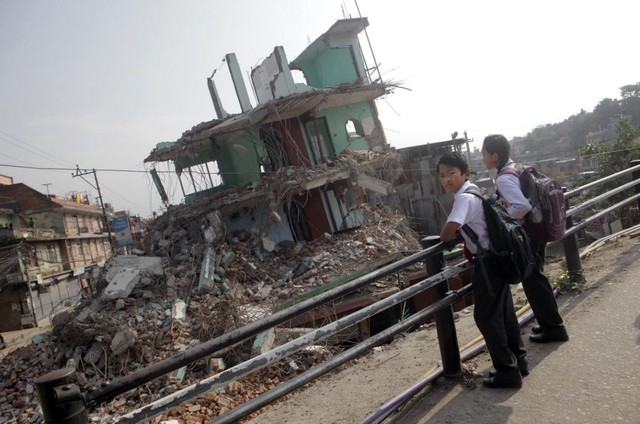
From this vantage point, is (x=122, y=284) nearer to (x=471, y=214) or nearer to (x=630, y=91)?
(x=471, y=214)

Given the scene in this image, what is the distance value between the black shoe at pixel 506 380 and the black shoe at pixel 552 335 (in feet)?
2.26

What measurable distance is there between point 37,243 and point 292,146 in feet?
94.9

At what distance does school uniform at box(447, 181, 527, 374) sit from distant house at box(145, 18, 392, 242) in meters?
12.3

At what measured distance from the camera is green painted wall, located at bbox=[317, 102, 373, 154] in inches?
738

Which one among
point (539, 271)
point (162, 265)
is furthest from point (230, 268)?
point (539, 271)

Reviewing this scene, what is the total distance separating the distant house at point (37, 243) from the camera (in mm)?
31094

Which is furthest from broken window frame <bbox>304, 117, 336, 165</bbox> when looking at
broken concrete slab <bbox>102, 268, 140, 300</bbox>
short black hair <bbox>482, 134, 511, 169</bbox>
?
short black hair <bbox>482, 134, 511, 169</bbox>

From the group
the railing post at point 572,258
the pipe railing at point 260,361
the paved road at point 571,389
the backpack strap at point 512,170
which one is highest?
the backpack strap at point 512,170

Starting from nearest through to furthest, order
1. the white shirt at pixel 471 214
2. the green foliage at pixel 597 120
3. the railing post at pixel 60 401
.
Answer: the railing post at pixel 60 401 < the white shirt at pixel 471 214 < the green foliage at pixel 597 120

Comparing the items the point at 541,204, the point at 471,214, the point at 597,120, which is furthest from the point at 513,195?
the point at 597,120

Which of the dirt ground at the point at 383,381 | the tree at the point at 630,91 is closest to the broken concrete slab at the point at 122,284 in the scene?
the dirt ground at the point at 383,381

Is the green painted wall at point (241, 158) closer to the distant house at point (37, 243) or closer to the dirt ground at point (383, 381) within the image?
the dirt ground at point (383, 381)

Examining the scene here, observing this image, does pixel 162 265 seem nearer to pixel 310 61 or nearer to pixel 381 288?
pixel 381 288

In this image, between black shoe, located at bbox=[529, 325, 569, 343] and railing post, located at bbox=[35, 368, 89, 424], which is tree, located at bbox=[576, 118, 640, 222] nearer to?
black shoe, located at bbox=[529, 325, 569, 343]
